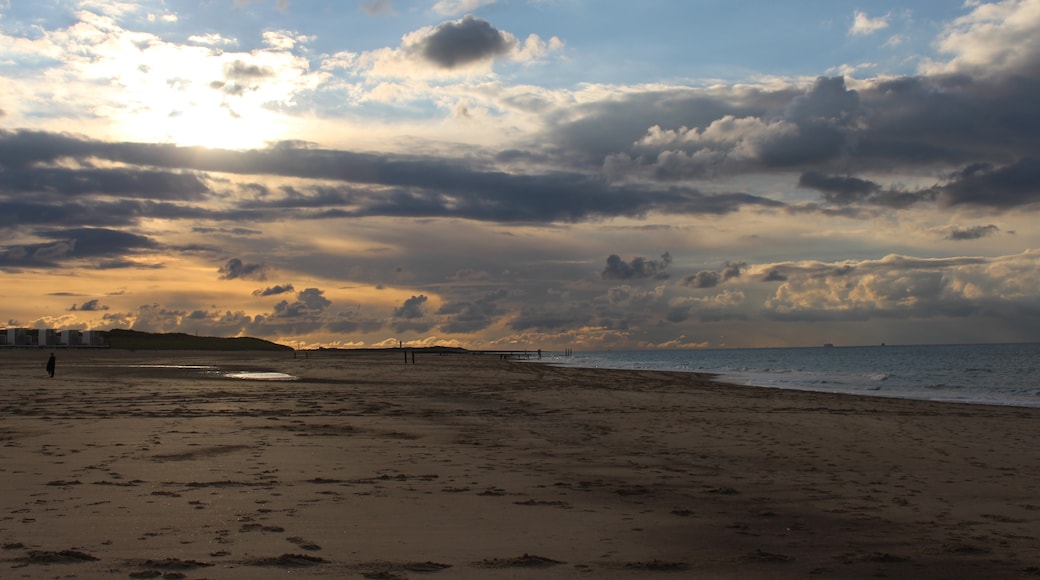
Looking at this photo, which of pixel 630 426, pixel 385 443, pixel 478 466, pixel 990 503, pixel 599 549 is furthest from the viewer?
pixel 630 426

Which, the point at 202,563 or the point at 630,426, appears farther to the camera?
the point at 630,426

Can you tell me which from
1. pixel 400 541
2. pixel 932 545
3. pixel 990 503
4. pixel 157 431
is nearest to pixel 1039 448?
pixel 990 503

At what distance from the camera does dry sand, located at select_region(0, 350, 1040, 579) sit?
→ 308 inches

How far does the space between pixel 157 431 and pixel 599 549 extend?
42.6 ft

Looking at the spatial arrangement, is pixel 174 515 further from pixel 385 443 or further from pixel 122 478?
pixel 385 443

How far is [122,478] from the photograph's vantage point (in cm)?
1174

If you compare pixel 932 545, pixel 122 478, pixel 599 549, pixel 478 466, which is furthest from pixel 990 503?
pixel 122 478

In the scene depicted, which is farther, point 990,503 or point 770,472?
point 770,472

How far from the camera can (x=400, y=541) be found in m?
8.50

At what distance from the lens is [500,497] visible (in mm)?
11188

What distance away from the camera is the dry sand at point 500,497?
782 centimetres

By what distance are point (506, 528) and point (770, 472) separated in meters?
6.78

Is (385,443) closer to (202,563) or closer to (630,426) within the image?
(630,426)

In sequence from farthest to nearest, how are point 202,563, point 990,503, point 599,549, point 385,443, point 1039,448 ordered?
1. point 1039,448
2. point 385,443
3. point 990,503
4. point 599,549
5. point 202,563
